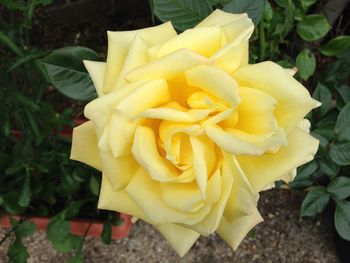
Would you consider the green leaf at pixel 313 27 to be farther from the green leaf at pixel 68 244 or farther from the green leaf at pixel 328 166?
the green leaf at pixel 68 244

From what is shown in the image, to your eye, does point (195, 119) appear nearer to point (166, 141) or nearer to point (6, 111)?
point (166, 141)

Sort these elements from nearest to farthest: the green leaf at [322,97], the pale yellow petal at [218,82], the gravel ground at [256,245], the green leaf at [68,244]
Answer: the pale yellow petal at [218,82] < the green leaf at [322,97] < the green leaf at [68,244] < the gravel ground at [256,245]

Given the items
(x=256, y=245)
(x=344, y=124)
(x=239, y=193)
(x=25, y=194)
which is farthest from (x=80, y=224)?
(x=239, y=193)

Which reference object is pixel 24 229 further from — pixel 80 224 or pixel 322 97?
pixel 322 97

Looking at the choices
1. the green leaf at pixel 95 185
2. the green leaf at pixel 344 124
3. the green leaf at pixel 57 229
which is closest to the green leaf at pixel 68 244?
the green leaf at pixel 57 229

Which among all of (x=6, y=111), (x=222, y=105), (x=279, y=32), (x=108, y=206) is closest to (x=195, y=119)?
(x=222, y=105)

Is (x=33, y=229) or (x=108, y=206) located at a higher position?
(x=108, y=206)
